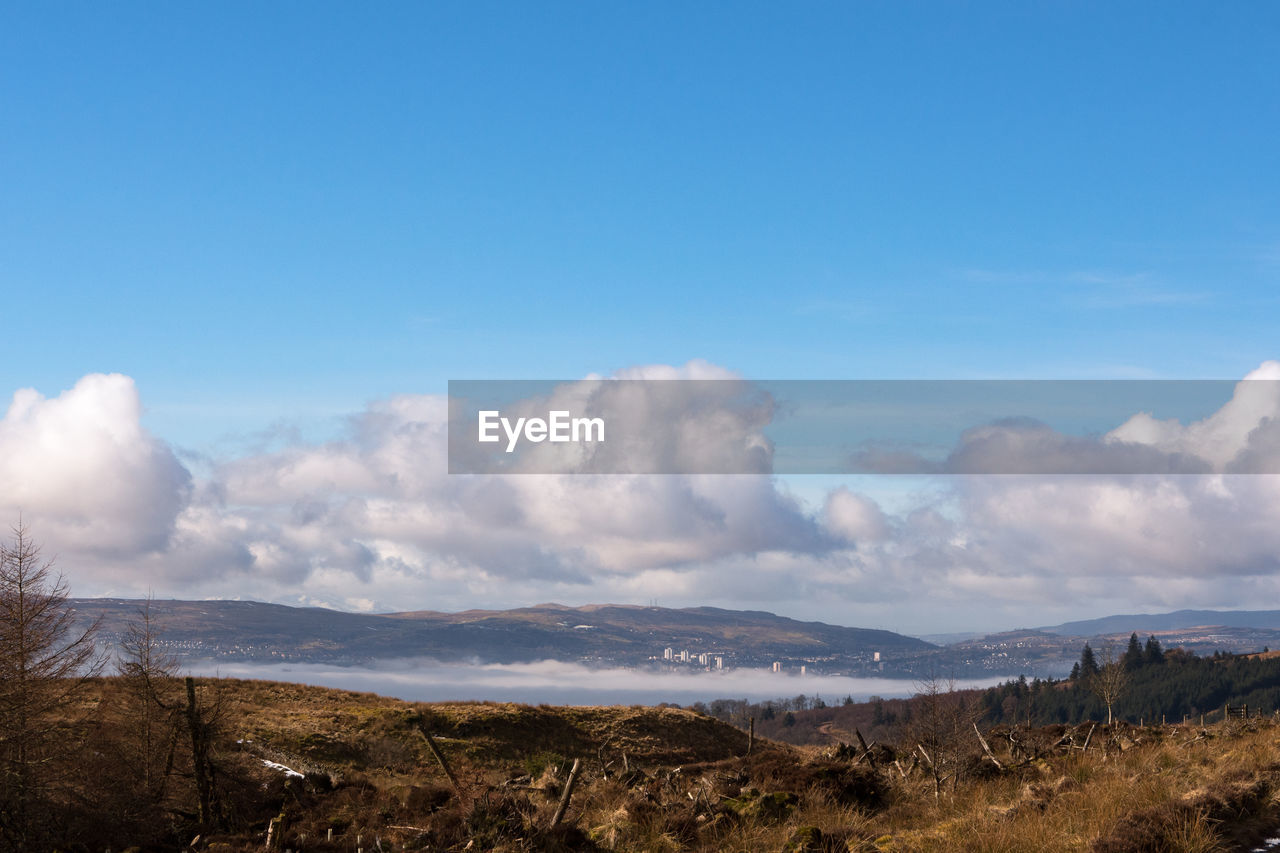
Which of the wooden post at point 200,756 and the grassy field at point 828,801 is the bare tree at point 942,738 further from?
the wooden post at point 200,756

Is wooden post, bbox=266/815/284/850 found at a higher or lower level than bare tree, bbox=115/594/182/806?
lower

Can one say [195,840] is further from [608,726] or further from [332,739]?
[608,726]

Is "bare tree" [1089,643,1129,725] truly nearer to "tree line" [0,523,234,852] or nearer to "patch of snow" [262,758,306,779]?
"patch of snow" [262,758,306,779]

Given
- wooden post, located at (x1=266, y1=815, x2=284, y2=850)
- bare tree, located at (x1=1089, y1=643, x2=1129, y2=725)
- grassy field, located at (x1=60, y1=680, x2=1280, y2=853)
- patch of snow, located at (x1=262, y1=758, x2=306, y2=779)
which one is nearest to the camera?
grassy field, located at (x1=60, y1=680, x2=1280, y2=853)

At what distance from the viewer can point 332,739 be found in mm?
44000

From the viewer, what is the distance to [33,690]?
24.2 meters

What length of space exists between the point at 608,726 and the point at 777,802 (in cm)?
3811

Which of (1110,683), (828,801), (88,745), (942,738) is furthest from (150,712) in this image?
(1110,683)

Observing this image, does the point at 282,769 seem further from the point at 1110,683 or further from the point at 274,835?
the point at 1110,683

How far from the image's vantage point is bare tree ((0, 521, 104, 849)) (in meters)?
22.0

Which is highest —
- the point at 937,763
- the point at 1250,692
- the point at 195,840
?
the point at 937,763

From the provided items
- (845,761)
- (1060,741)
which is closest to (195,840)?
(845,761)

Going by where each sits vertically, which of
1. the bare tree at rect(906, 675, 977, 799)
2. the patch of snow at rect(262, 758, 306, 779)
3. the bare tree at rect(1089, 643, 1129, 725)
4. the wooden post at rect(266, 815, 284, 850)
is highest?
the bare tree at rect(906, 675, 977, 799)

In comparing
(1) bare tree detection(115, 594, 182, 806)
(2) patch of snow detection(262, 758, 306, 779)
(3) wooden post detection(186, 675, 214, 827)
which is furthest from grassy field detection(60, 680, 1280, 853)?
(1) bare tree detection(115, 594, 182, 806)
